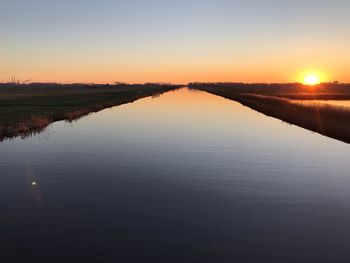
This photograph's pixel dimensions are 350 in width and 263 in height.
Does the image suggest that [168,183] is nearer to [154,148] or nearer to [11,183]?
[11,183]

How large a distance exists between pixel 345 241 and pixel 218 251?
3472 millimetres

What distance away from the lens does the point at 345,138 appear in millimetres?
33688

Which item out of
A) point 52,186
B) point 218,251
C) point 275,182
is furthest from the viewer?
point 275,182

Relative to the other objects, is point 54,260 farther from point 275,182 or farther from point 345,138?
point 345,138

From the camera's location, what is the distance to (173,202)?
48.1 ft

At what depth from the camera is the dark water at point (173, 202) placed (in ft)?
34.0

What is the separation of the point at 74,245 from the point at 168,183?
24.9 ft

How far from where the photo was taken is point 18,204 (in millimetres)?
14281

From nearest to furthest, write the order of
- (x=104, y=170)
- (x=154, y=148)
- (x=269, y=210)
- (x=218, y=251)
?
(x=218, y=251)
(x=269, y=210)
(x=104, y=170)
(x=154, y=148)

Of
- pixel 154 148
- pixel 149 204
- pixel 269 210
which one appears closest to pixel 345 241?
pixel 269 210

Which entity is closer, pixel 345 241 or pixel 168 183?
pixel 345 241

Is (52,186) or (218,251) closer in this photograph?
(218,251)

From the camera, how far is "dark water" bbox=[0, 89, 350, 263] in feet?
34.0

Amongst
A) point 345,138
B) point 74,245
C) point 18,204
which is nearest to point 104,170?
point 18,204
